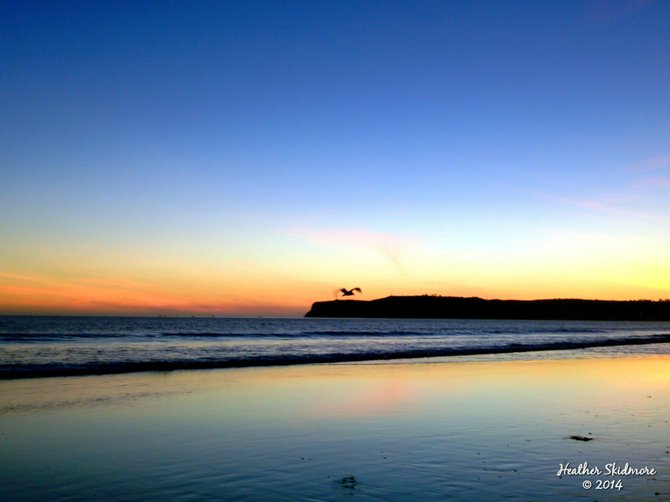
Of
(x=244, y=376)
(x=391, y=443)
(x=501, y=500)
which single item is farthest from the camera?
(x=244, y=376)

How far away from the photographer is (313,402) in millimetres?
14273

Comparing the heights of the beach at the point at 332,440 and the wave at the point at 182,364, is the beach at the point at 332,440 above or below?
above

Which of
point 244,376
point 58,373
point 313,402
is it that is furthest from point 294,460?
point 58,373

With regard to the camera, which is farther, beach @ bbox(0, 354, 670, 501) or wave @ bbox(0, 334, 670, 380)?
wave @ bbox(0, 334, 670, 380)

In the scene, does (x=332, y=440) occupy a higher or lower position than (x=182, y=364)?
higher

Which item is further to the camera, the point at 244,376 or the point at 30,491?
the point at 244,376

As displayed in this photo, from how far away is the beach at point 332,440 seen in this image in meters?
7.19

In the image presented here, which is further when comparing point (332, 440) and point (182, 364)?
point (182, 364)

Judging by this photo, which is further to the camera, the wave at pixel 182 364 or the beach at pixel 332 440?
the wave at pixel 182 364

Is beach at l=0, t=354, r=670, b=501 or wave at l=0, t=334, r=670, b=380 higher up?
beach at l=0, t=354, r=670, b=501

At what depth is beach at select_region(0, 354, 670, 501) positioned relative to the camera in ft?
23.6

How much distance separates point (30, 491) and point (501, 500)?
5.62 meters

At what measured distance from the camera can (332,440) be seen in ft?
32.7

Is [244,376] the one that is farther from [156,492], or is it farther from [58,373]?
[156,492]
